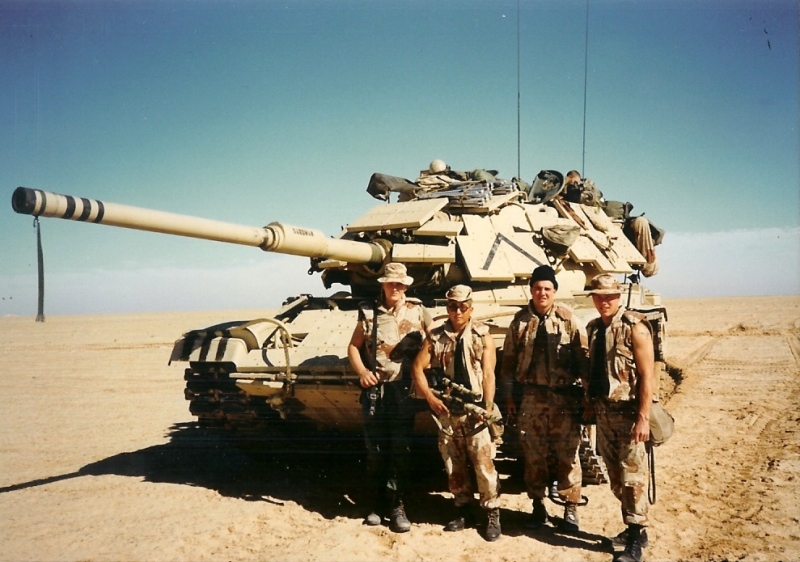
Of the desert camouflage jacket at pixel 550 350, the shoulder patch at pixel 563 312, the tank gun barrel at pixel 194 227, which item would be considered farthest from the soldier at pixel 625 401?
the tank gun barrel at pixel 194 227

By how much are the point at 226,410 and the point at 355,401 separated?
1607mm

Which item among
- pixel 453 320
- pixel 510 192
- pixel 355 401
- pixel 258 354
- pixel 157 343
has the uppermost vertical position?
pixel 510 192

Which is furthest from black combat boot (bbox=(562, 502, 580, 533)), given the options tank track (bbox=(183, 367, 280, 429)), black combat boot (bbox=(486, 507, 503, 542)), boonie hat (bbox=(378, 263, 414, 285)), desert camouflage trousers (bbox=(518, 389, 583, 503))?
tank track (bbox=(183, 367, 280, 429))

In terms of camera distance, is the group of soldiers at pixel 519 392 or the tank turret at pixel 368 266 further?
the tank turret at pixel 368 266

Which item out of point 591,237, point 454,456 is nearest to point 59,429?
point 454,456

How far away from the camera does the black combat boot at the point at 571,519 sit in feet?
16.5

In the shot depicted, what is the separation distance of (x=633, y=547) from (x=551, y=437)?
98 cm

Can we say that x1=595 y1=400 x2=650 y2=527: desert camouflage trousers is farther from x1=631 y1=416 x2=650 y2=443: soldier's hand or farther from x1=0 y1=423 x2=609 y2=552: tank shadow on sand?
x1=0 y1=423 x2=609 y2=552: tank shadow on sand

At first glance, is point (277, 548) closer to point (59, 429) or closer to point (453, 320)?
point (453, 320)

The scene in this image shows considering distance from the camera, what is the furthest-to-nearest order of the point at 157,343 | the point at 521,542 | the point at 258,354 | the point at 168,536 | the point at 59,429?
the point at 157,343
the point at 59,429
the point at 258,354
the point at 168,536
the point at 521,542

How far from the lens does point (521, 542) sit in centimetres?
480

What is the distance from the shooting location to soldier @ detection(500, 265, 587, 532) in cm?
485

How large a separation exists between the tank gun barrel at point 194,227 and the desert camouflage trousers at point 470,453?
6.90 ft

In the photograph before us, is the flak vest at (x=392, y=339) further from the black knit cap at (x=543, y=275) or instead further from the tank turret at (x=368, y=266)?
the black knit cap at (x=543, y=275)
